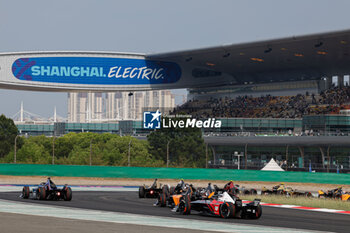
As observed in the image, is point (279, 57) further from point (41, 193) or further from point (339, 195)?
point (41, 193)

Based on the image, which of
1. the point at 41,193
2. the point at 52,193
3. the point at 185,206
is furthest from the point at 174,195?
the point at 41,193

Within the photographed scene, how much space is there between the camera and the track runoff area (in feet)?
50.5

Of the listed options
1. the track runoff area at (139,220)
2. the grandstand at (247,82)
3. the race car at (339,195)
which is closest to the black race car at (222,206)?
the track runoff area at (139,220)

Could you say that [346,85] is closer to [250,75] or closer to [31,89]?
[250,75]

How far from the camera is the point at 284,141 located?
215ft

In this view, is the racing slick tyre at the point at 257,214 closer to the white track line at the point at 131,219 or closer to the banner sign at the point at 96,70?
the white track line at the point at 131,219

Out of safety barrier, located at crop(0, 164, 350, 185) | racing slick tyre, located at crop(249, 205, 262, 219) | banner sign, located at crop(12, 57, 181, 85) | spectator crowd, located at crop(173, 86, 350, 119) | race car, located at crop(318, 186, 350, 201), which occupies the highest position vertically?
banner sign, located at crop(12, 57, 181, 85)

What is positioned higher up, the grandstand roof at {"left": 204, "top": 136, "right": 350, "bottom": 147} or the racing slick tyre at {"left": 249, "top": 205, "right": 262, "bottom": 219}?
the grandstand roof at {"left": 204, "top": 136, "right": 350, "bottom": 147}

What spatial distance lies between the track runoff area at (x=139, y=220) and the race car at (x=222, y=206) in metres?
0.23

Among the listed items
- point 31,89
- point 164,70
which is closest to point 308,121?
point 164,70

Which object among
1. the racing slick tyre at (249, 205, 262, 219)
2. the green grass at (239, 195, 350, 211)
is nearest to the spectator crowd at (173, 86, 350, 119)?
the green grass at (239, 195, 350, 211)

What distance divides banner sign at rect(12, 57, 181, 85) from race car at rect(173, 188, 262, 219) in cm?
5385

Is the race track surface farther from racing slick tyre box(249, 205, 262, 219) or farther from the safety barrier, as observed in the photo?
the safety barrier

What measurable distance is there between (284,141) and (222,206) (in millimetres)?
47419
